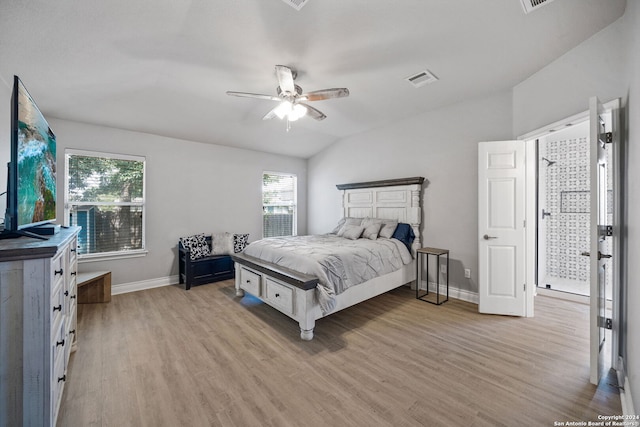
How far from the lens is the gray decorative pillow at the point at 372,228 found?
4113 mm

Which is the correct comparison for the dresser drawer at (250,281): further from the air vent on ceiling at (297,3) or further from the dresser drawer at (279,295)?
the air vent on ceiling at (297,3)

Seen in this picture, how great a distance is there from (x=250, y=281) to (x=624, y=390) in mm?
3458

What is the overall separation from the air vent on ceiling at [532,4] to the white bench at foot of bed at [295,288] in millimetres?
2860

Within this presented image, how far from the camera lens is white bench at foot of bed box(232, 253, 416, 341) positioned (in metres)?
2.65

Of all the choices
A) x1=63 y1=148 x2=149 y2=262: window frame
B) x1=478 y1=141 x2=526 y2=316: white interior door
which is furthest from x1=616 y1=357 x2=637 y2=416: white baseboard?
x1=63 y1=148 x2=149 y2=262: window frame

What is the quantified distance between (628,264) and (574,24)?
6.42 ft

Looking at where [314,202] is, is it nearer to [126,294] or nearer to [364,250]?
[364,250]

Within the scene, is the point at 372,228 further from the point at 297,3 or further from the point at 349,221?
the point at 297,3

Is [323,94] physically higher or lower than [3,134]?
higher

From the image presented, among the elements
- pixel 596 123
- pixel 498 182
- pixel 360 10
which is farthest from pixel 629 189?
pixel 360 10

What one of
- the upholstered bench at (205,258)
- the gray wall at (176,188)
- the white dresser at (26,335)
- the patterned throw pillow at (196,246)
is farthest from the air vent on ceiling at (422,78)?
the patterned throw pillow at (196,246)

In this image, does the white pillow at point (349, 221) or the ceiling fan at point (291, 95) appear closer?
the ceiling fan at point (291, 95)

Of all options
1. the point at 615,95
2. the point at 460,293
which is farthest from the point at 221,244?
the point at 615,95

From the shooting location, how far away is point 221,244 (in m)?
4.68
